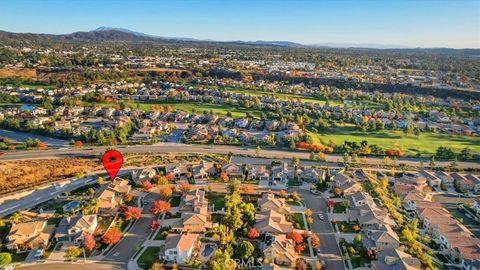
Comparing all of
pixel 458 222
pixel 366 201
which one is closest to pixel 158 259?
pixel 366 201

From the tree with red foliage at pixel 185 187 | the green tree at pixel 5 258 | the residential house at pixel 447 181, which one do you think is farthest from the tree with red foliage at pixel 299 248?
the residential house at pixel 447 181

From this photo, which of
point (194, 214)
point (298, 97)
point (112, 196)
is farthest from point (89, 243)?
point (298, 97)

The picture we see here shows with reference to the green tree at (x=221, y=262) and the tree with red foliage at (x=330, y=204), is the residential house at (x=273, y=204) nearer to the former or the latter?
the tree with red foliage at (x=330, y=204)

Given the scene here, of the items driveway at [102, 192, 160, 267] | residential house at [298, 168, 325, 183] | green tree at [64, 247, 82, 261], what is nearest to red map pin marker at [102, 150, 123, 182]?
driveway at [102, 192, 160, 267]

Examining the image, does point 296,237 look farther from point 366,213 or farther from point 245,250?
point 366,213

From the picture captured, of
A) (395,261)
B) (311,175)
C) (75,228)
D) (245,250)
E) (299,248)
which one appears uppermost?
(311,175)

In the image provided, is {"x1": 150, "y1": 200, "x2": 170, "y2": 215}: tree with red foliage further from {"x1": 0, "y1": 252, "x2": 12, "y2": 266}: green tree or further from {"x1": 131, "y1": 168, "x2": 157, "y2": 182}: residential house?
{"x1": 0, "y1": 252, "x2": 12, "y2": 266}: green tree
